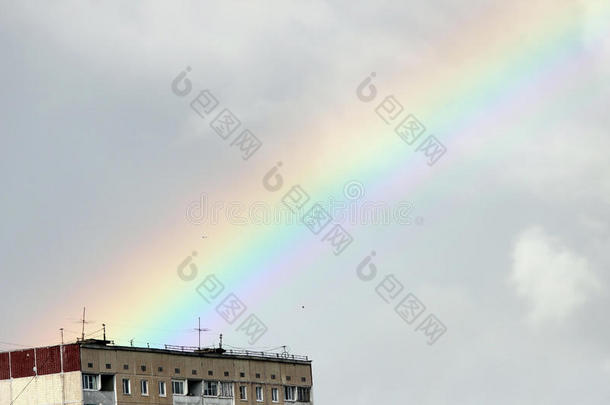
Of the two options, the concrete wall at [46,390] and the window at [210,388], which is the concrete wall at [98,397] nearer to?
the concrete wall at [46,390]

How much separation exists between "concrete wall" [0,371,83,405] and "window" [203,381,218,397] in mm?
21187

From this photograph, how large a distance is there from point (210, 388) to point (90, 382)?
20.2 metres

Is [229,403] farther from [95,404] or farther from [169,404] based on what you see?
[95,404]

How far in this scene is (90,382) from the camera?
18200 cm

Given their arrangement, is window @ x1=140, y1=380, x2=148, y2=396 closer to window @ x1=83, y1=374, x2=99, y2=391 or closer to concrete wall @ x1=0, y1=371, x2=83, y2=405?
window @ x1=83, y1=374, x2=99, y2=391

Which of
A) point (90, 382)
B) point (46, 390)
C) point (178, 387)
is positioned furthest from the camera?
point (178, 387)

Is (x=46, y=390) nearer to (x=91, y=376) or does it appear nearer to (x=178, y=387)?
(x=91, y=376)

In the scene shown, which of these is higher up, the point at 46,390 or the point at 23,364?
the point at 23,364

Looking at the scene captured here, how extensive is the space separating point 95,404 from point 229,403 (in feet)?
74.0

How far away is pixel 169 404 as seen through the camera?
191 metres

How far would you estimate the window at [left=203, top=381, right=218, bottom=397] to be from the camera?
197 m

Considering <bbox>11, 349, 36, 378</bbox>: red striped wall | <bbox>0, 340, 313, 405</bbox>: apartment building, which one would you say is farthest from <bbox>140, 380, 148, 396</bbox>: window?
<bbox>11, 349, 36, 378</bbox>: red striped wall

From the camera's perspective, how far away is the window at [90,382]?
594 feet

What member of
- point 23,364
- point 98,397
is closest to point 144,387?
point 98,397
